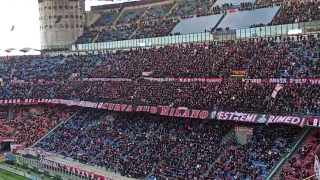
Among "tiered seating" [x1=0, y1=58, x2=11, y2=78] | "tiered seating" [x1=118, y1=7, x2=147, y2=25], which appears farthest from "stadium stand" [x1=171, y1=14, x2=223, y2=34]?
"tiered seating" [x1=0, y1=58, x2=11, y2=78]

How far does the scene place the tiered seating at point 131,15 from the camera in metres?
76.8

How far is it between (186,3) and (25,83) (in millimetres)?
29725

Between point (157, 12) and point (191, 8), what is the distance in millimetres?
7552

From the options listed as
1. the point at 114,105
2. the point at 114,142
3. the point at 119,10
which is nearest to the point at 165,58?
the point at 114,105

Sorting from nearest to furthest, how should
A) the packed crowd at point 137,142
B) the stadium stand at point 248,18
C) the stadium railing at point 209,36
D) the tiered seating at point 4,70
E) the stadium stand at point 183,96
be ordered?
the stadium stand at point 183,96 → the packed crowd at point 137,142 → the stadium railing at point 209,36 → the stadium stand at point 248,18 → the tiered seating at point 4,70

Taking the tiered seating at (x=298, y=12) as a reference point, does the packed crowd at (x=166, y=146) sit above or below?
below

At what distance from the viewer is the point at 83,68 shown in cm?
6538

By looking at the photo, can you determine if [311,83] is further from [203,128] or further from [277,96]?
[203,128]

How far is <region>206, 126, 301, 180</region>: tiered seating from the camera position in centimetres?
3203

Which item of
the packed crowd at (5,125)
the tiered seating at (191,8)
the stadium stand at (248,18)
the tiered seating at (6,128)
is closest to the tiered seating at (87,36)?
the tiered seating at (191,8)

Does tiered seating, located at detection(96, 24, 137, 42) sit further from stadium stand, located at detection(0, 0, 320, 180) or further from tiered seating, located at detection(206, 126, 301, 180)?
tiered seating, located at detection(206, 126, 301, 180)

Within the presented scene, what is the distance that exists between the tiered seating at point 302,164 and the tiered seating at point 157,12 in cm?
4503

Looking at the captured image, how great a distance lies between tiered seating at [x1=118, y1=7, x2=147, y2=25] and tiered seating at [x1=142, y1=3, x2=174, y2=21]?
166 cm

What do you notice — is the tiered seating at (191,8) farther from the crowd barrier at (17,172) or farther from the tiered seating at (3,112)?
the crowd barrier at (17,172)
